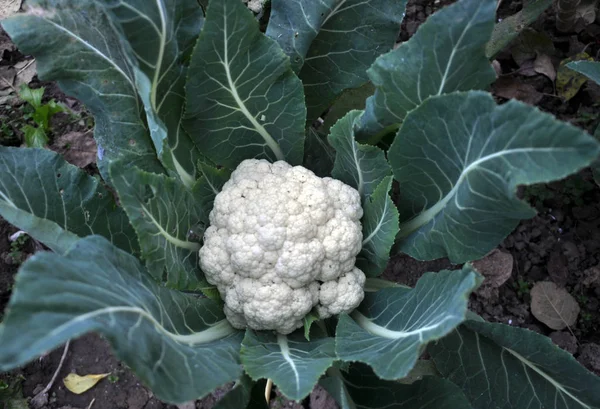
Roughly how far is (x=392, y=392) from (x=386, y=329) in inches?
10.6

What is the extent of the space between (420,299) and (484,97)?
658 millimetres

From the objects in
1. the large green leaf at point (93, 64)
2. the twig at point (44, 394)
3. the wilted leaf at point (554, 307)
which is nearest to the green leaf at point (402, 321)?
the large green leaf at point (93, 64)

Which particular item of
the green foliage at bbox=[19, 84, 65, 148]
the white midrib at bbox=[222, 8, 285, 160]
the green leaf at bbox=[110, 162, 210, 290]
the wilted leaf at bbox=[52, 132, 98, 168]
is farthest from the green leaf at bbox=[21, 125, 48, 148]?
the white midrib at bbox=[222, 8, 285, 160]

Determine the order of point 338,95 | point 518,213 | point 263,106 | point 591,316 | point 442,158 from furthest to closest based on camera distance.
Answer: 1. point 591,316
2. point 338,95
3. point 263,106
4. point 442,158
5. point 518,213

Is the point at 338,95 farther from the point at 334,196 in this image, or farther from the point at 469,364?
the point at 469,364

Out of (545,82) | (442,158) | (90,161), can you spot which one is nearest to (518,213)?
(442,158)

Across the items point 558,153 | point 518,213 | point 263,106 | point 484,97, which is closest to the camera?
point 558,153

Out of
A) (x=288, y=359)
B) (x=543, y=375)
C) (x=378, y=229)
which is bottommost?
(x=543, y=375)

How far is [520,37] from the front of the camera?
2820 mm

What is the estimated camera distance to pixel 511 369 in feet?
6.12

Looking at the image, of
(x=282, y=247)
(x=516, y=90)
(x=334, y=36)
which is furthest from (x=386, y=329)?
(x=516, y=90)

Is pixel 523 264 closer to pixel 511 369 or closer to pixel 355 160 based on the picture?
pixel 511 369

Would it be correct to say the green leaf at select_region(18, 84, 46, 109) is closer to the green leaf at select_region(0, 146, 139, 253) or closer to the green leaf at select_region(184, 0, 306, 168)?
the green leaf at select_region(0, 146, 139, 253)

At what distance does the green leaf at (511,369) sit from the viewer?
1753mm
